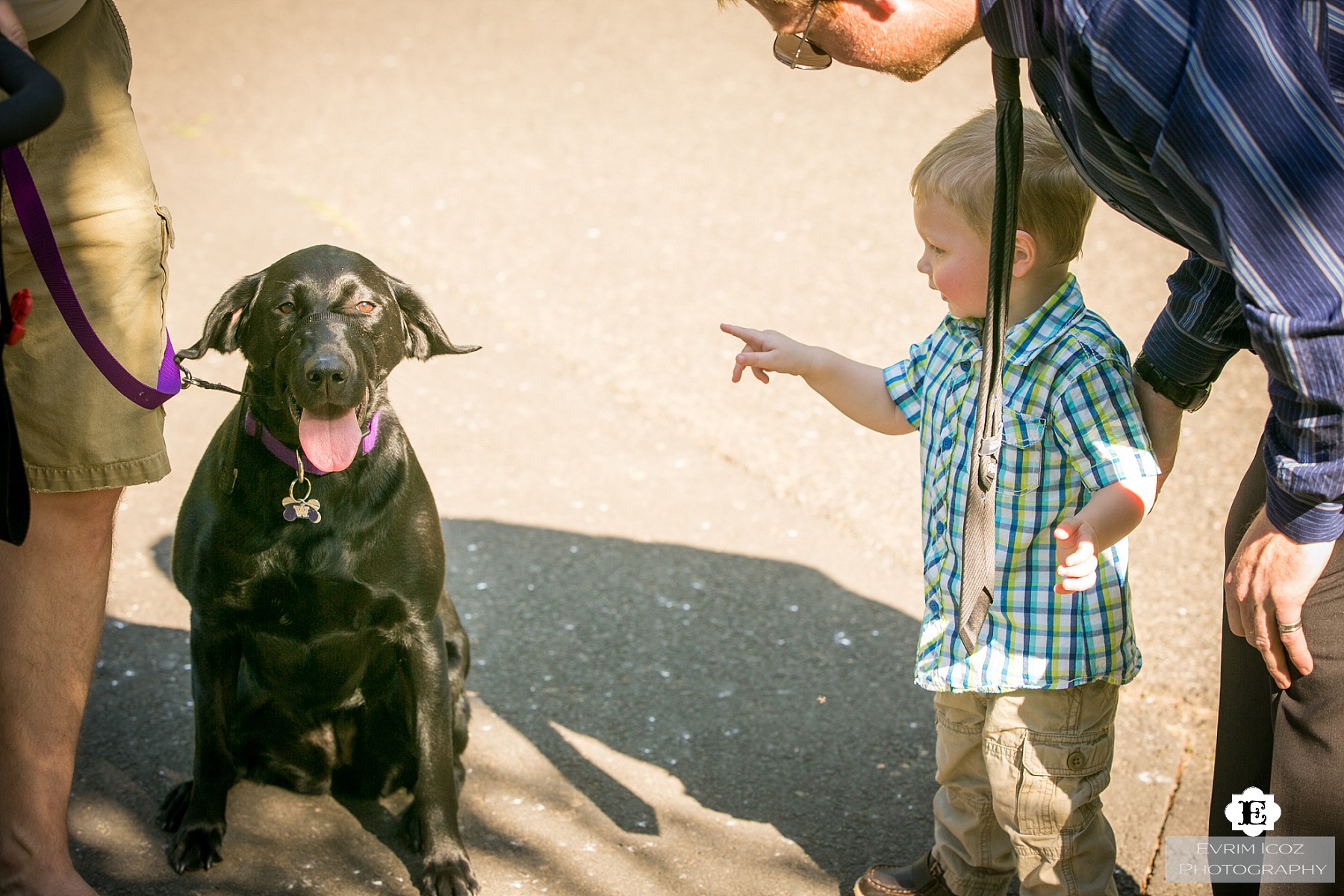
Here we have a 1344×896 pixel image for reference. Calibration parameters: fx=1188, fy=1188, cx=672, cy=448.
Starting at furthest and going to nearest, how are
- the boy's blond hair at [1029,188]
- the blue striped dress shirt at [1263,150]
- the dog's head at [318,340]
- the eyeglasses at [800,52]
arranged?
the dog's head at [318,340] → the boy's blond hair at [1029,188] → the eyeglasses at [800,52] → the blue striped dress shirt at [1263,150]

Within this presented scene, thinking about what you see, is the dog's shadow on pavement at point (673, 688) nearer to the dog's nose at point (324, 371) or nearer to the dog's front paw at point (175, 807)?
the dog's front paw at point (175, 807)

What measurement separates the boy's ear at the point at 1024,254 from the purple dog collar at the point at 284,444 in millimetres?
1411

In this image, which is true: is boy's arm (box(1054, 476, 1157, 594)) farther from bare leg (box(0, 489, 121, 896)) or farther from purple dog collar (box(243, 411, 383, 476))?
bare leg (box(0, 489, 121, 896))

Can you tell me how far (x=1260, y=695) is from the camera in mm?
2414

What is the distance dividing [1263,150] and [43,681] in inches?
98.7

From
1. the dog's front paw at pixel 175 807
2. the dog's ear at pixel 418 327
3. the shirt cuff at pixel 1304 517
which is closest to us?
the shirt cuff at pixel 1304 517

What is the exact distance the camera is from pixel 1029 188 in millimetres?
2318

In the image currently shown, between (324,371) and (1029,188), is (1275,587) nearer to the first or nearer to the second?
(1029,188)

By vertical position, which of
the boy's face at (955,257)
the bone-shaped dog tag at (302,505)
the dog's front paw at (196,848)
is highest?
the boy's face at (955,257)

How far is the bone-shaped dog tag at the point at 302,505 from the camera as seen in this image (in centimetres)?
253

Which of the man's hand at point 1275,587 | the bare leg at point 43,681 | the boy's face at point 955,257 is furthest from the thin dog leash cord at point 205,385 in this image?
the man's hand at point 1275,587

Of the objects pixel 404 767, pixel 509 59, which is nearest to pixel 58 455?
pixel 404 767

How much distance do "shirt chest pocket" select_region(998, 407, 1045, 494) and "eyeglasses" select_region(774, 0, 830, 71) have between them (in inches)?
30.3

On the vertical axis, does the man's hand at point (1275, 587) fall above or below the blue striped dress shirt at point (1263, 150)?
below
